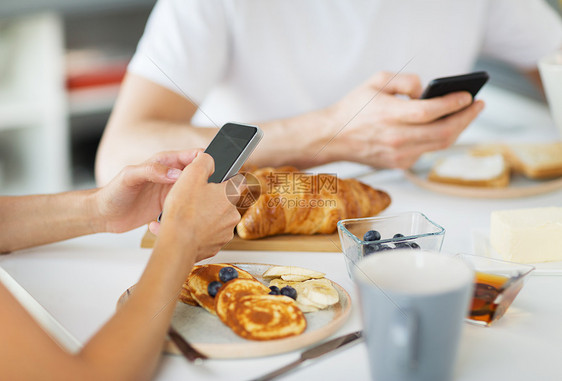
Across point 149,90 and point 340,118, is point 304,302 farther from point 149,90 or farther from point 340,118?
point 149,90

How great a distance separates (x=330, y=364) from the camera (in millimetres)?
579

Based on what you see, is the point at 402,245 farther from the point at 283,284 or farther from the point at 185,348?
the point at 185,348

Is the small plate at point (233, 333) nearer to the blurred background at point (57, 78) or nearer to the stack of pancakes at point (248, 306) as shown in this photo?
the stack of pancakes at point (248, 306)

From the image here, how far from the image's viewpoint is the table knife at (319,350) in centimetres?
55

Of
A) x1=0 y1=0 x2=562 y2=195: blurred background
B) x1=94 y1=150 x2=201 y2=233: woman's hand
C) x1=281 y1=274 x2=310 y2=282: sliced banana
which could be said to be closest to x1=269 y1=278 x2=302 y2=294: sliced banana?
x1=281 y1=274 x2=310 y2=282: sliced banana

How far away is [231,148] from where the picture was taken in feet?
2.66

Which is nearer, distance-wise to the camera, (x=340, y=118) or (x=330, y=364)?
(x=330, y=364)

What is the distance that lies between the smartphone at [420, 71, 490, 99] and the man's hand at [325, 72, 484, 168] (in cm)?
1

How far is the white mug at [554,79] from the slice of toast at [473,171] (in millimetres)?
199

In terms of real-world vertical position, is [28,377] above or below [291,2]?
below

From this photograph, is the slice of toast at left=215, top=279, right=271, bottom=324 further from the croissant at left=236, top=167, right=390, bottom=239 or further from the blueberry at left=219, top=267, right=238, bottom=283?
the croissant at left=236, top=167, right=390, bottom=239

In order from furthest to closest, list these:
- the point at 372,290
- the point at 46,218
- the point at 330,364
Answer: the point at 46,218 → the point at 330,364 → the point at 372,290

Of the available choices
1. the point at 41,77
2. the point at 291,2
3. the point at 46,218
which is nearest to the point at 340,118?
the point at 291,2

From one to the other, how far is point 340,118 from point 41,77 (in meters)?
1.61
